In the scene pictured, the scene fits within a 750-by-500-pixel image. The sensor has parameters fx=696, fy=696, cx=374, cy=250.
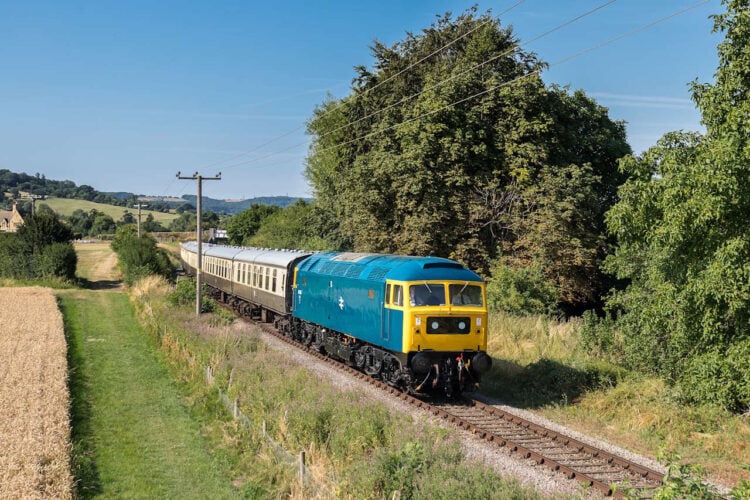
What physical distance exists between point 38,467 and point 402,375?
8307mm

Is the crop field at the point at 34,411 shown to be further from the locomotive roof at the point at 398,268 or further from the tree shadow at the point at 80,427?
the locomotive roof at the point at 398,268

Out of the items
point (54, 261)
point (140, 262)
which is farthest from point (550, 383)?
point (54, 261)

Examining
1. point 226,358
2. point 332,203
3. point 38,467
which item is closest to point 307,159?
point 332,203

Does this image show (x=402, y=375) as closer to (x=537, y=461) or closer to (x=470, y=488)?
(x=537, y=461)

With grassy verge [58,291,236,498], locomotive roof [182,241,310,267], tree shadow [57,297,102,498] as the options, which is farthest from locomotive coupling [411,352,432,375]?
locomotive roof [182,241,310,267]

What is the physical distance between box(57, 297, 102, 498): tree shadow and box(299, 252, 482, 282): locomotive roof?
25.6 feet

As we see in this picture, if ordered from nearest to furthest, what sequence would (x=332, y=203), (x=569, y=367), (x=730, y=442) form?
(x=730, y=442)
(x=569, y=367)
(x=332, y=203)

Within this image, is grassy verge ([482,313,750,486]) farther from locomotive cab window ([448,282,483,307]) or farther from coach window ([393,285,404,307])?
coach window ([393,285,404,307])

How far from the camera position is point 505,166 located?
35.1 meters

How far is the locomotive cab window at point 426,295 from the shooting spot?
16.7m

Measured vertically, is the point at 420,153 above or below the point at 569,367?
above

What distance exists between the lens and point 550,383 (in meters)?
18.1

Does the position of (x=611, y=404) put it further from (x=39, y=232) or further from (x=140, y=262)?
(x=39, y=232)

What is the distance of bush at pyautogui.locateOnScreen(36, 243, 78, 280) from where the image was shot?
2050 inches
